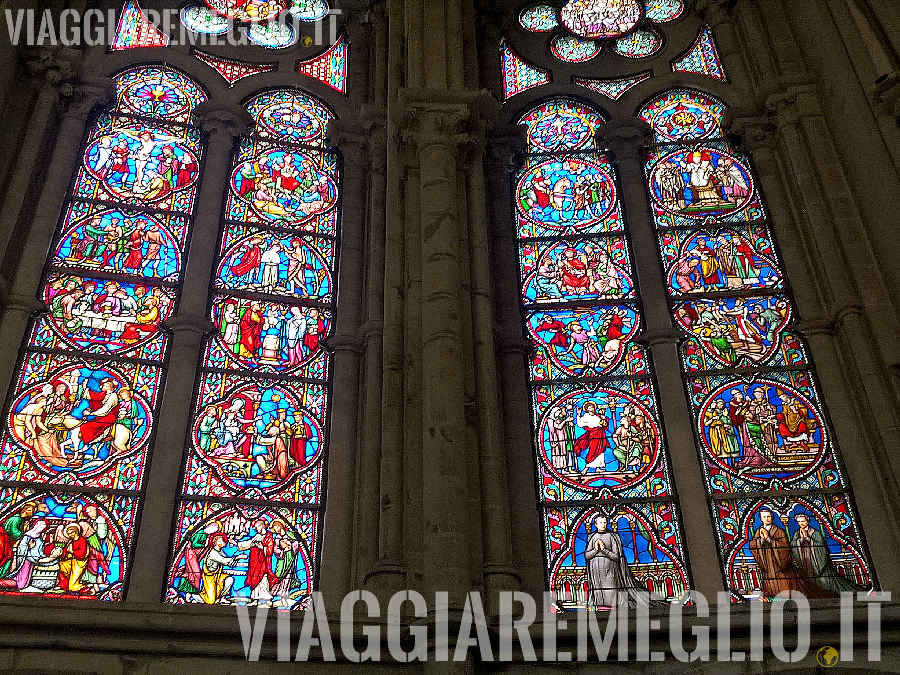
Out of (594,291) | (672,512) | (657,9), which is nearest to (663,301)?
(594,291)


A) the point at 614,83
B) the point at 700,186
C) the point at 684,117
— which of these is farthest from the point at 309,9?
the point at 700,186

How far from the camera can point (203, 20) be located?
1073 centimetres

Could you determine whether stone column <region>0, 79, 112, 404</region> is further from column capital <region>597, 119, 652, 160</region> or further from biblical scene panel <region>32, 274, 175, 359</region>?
column capital <region>597, 119, 652, 160</region>

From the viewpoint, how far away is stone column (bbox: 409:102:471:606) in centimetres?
635

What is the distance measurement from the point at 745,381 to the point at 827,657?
2754 mm

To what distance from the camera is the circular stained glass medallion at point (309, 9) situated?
11031 mm

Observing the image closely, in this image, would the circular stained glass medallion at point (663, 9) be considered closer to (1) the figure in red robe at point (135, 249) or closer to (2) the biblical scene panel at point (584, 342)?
(2) the biblical scene panel at point (584, 342)

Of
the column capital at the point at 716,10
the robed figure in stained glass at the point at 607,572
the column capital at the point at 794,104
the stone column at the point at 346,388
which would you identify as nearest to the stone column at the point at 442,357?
the stone column at the point at 346,388

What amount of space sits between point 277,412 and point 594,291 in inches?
120

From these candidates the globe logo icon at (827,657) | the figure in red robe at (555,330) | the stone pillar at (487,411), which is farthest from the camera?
the figure in red robe at (555,330)

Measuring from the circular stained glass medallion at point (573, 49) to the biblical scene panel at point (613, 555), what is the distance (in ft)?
18.1

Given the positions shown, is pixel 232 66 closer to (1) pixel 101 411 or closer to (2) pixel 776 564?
(1) pixel 101 411

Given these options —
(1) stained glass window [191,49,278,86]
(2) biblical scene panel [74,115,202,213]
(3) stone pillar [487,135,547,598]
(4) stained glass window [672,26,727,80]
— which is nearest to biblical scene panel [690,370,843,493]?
(3) stone pillar [487,135,547,598]

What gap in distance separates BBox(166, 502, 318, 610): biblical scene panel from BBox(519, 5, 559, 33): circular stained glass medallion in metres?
6.44
